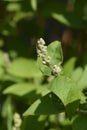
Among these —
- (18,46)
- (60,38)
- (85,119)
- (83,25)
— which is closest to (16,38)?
(18,46)

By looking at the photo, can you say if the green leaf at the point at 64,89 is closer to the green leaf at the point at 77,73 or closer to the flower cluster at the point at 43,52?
the flower cluster at the point at 43,52

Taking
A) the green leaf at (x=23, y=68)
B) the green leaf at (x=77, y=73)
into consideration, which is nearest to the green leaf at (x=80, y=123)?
the green leaf at (x=77, y=73)

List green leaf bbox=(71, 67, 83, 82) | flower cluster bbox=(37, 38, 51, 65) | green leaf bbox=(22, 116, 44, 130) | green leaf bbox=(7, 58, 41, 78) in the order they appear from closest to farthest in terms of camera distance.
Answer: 1. flower cluster bbox=(37, 38, 51, 65)
2. green leaf bbox=(22, 116, 44, 130)
3. green leaf bbox=(71, 67, 83, 82)
4. green leaf bbox=(7, 58, 41, 78)

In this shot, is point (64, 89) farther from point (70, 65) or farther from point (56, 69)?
point (70, 65)

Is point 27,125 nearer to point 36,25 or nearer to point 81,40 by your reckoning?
point 81,40

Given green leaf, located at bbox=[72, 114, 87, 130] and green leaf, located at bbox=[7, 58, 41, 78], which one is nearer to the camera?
green leaf, located at bbox=[72, 114, 87, 130]

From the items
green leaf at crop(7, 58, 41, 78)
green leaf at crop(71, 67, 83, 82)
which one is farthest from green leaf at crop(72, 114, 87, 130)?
green leaf at crop(7, 58, 41, 78)

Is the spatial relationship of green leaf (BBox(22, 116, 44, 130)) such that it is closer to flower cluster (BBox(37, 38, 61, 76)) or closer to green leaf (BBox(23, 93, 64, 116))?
green leaf (BBox(23, 93, 64, 116))

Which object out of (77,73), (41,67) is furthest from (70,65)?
(41,67)
